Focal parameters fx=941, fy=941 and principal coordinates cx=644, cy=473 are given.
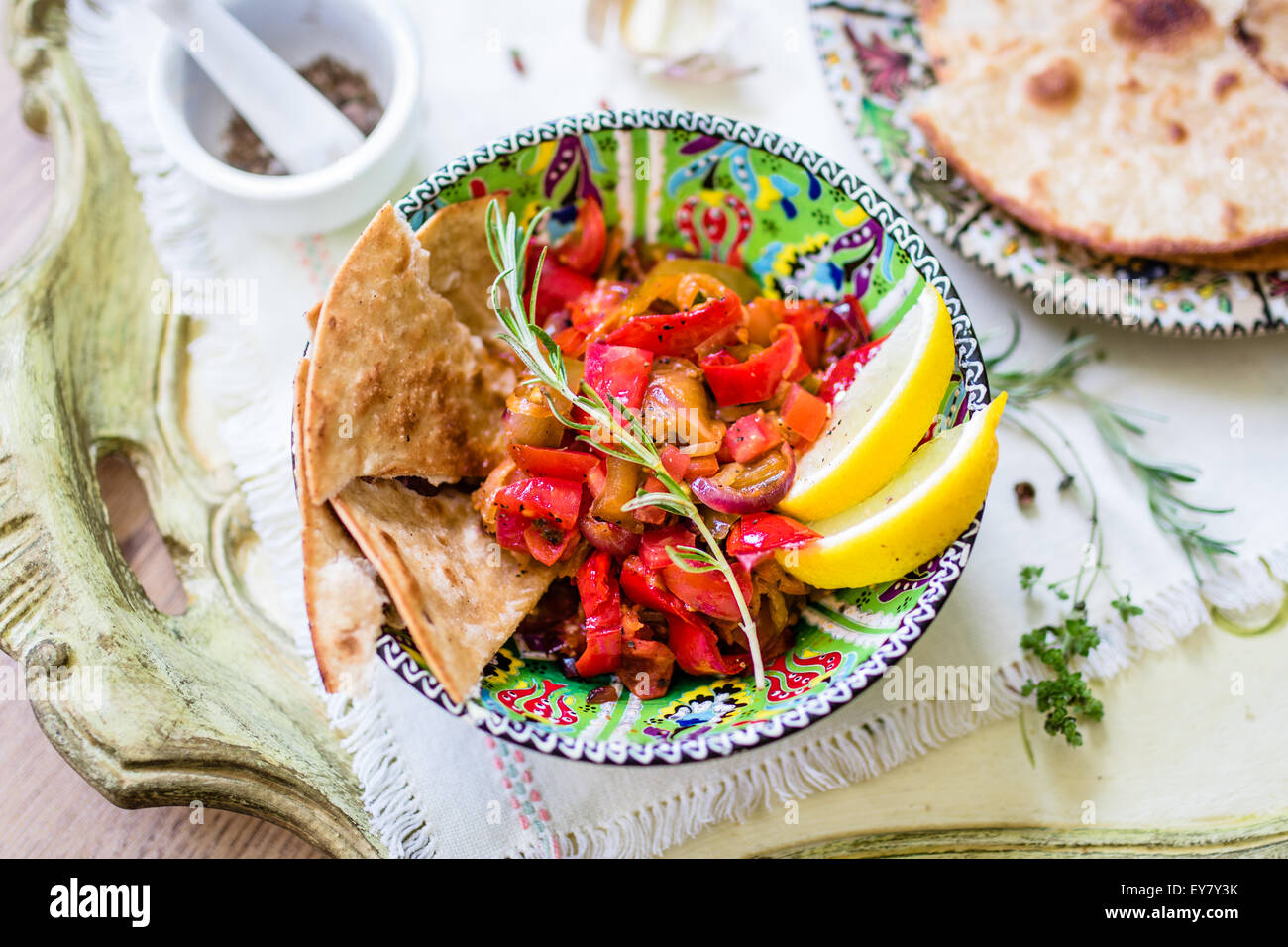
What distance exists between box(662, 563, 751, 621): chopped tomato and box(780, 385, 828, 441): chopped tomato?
31 cm

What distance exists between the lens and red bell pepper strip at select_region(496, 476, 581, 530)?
1.82 metres

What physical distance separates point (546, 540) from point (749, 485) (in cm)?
41

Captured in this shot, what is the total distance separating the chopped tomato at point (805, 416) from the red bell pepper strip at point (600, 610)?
0.45 metres

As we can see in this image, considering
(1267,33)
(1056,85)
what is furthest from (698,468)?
(1267,33)

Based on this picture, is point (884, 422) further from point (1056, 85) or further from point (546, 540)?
point (1056, 85)

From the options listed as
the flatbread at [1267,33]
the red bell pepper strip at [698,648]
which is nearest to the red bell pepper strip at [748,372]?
the red bell pepper strip at [698,648]

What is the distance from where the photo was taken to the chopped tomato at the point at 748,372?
1.89 metres

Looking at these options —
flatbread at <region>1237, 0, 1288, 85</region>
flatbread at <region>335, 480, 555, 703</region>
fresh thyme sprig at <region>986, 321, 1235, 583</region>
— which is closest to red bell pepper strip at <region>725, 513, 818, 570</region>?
flatbread at <region>335, 480, 555, 703</region>

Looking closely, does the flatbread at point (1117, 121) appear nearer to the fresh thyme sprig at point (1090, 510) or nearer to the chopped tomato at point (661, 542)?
the fresh thyme sprig at point (1090, 510)

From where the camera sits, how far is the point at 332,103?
2.54 m

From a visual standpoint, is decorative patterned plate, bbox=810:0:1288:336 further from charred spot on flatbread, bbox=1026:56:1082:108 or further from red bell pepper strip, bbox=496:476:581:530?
red bell pepper strip, bbox=496:476:581:530

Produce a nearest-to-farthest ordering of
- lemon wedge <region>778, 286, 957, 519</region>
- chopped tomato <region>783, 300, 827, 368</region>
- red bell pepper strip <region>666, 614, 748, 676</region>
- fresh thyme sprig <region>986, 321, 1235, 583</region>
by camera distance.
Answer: lemon wedge <region>778, 286, 957, 519</region>
red bell pepper strip <region>666, 614, 748, 676</region>
chopped tomato <region>783, 300, 827, 368</region>
fresh thyme sprig <region>986, 321, 1235, 583</region>

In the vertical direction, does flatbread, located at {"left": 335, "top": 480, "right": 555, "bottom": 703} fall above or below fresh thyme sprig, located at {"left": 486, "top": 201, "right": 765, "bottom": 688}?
below

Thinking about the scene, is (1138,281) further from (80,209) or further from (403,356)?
(80,209)
